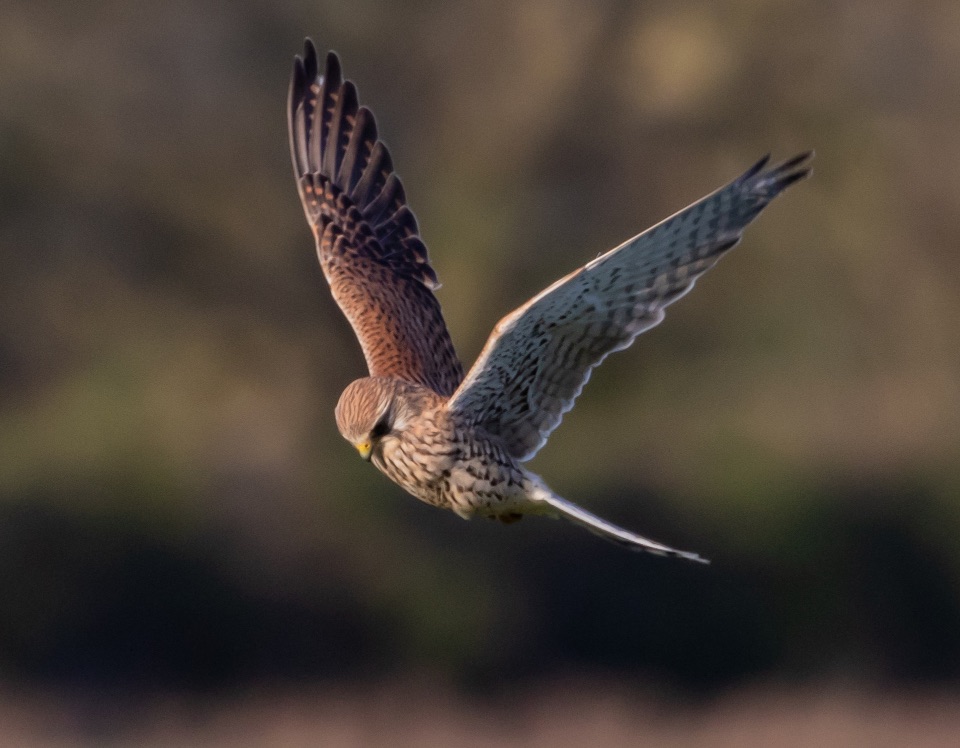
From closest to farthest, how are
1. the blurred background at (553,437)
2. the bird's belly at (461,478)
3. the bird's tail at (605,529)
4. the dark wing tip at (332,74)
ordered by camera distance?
the bird's tail at (605,529) < the bird's belly at (461,478) < the dark wing tip at (332,74) < the blurred background at (553,437)

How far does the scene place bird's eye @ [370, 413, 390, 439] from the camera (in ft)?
20.9

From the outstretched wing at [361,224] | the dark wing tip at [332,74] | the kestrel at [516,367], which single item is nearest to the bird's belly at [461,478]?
the kestrel at [516,367]

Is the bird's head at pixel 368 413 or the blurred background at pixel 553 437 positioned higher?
the blurred background at pixel 553 437

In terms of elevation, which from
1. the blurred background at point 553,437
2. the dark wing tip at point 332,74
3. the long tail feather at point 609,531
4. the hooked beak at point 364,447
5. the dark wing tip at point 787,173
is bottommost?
the hooked beak at point 364,447

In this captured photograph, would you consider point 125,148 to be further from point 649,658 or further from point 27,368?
point 649,658

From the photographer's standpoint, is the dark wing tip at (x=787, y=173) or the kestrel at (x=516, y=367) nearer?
the dark wing tip at (x=787, y=173)

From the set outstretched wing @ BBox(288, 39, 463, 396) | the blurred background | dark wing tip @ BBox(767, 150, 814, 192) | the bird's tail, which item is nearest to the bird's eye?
the bird's tail

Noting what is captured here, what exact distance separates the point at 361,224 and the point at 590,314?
1.62 m

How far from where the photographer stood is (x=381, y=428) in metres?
6.41

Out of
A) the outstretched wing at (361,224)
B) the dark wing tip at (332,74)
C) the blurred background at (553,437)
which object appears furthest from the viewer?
the blurred background at (553,437)

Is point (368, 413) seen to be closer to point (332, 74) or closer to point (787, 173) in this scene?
point (787, 173)

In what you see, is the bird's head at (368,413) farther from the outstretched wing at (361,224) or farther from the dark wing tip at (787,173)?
the dark wing tip at (787,173)

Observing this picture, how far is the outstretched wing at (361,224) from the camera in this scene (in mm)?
7280

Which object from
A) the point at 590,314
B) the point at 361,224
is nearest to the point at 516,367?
the point at 590,314
